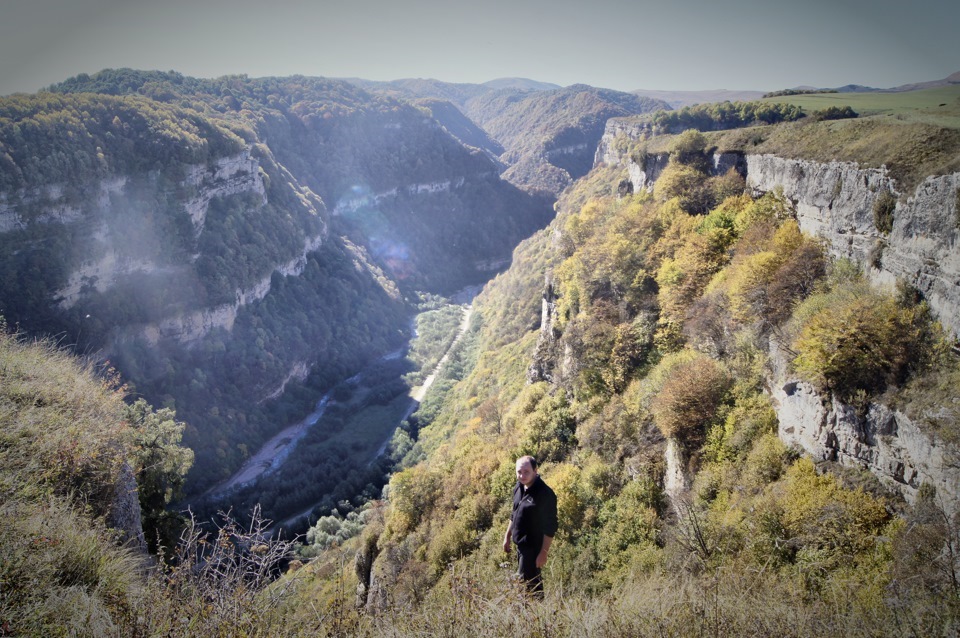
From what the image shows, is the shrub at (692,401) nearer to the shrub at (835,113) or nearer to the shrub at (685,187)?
the shrub at (685,187)

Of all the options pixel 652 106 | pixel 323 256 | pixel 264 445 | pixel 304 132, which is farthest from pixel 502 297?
pixel 652 106

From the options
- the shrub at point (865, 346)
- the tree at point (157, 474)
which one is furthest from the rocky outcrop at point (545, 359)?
the tree at point (157, 474)

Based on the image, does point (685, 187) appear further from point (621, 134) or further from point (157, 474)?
point (621, 134)

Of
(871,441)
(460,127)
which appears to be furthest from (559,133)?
(871,441)

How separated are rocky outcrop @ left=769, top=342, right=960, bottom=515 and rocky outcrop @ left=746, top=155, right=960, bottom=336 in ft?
7.86

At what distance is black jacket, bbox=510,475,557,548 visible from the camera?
684 centimetres

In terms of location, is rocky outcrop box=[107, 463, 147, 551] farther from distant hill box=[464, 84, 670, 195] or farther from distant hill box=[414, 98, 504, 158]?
distant hill box=[414, 98, 504, 158]

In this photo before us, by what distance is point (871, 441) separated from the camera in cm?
891

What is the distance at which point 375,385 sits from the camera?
65.1 meters

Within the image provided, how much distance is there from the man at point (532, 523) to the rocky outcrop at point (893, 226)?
8.90 metres

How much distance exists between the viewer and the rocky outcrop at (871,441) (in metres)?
7.63

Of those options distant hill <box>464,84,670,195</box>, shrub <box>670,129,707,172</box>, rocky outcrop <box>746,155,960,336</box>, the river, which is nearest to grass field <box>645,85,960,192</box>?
rocky outcrop <box>746,155,960,336</box>

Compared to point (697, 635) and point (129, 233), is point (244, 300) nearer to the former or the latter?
point (129, 233)

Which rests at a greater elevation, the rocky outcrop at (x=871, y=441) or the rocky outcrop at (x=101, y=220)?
the rocky outcrop at (x=101, y=220)
